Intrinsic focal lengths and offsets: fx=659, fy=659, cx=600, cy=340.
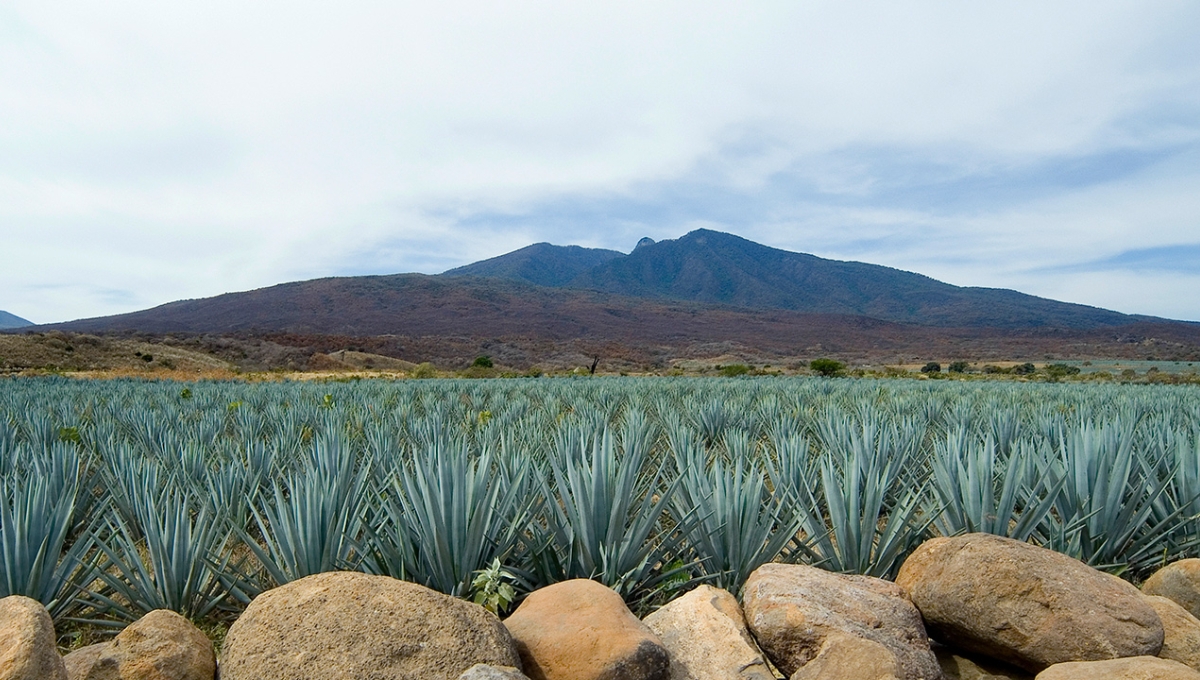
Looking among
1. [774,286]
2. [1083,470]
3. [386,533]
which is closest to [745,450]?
[1083,470]

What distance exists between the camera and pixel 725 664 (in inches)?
77.9

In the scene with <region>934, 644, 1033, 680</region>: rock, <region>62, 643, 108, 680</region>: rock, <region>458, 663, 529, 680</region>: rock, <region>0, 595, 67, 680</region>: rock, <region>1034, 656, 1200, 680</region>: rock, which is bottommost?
<region>934, 644, 1033, 680</region>: rock

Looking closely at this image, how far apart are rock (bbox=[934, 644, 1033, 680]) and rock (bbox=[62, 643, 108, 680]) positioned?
2494mm

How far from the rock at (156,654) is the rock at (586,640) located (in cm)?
84

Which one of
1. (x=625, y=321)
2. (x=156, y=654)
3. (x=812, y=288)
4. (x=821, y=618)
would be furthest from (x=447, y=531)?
(x=812, y=288)

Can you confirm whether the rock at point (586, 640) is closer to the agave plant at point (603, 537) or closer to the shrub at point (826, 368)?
the agave plant at point (603, 537)

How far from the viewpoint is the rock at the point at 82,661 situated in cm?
165

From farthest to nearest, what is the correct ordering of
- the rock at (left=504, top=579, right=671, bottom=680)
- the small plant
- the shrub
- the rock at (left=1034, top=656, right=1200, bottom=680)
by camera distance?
the shrub
the small plant
the rock at (left=504, top=579, right=671, bottom=680)
the rock at (left=1034, top=656, right=1200, bottom=680)

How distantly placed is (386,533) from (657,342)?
228 feet

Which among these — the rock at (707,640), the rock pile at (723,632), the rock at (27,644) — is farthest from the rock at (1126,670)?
the rock at (27,644)

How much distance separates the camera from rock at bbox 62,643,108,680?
5.42 feet

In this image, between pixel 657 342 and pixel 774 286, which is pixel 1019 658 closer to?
pixel 657 342

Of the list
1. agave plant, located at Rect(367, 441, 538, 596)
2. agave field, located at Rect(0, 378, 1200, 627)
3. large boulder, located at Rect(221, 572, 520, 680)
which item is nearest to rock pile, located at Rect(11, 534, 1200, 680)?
large boulder, located at Rect(221, 572, 520, 680)

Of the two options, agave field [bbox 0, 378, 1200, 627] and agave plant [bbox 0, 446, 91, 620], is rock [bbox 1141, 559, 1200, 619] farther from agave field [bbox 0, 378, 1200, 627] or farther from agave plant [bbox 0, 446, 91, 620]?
agave plant [bbox 0, 446, 91, 620]
